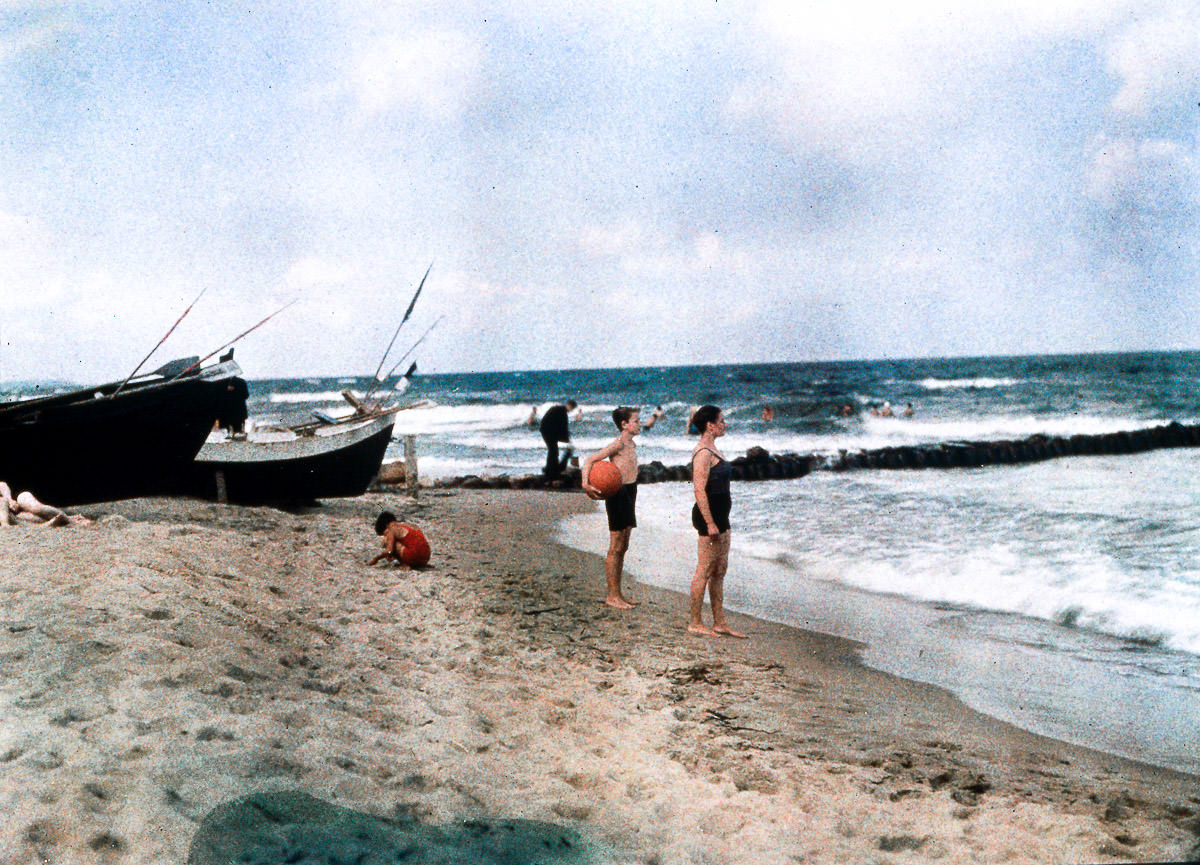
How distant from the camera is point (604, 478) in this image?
676 cm

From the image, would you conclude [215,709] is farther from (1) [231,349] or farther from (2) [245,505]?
(1) [231,349]

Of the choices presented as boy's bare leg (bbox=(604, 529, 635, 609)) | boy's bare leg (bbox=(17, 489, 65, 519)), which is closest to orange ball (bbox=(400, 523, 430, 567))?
boy's bare leg (bbox=(604, 529, 635, 609))

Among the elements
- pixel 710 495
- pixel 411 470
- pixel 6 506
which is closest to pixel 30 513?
pixel 6 506

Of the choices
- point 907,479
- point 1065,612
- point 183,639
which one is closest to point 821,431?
point 907,479

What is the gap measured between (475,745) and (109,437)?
25.9 ft

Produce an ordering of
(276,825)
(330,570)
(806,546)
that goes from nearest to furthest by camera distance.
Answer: (276,825)
(330,570)
(806,546)

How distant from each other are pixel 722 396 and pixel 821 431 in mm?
16846

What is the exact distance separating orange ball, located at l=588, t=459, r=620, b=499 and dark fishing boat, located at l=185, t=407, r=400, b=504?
6.56m

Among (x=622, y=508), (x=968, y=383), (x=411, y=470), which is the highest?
(x=968, y=383)

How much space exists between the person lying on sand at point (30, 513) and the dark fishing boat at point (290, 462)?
289cm

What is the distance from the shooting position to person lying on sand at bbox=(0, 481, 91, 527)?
27.0 feet

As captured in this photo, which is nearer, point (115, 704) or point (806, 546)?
point (115, 704)

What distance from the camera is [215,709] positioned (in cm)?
396

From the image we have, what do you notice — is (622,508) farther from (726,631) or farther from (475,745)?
(475,745)
